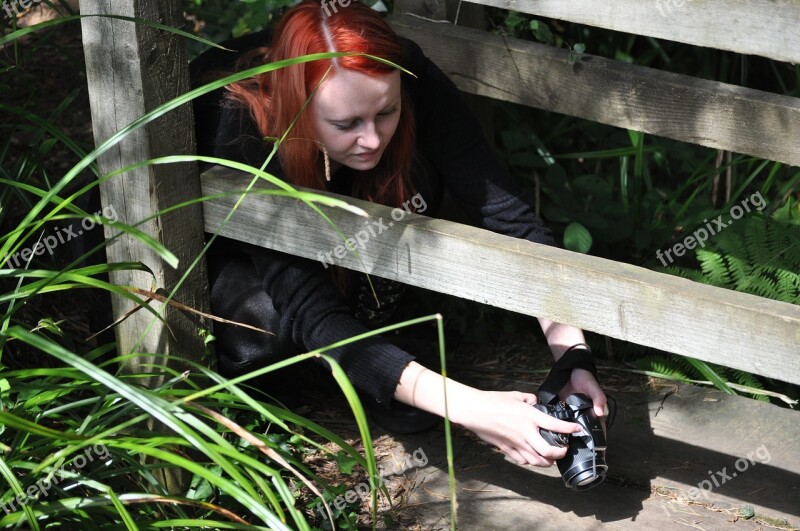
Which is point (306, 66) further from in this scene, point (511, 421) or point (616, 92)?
point (511, 421)

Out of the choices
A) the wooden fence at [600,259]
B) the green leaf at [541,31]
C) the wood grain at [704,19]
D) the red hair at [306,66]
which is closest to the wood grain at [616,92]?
the wooden fence at [600,259]

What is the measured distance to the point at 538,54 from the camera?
2.54 meters

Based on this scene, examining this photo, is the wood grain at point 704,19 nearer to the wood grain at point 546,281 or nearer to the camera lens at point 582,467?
the wood grain at point 546,281

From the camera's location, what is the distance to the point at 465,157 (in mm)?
2510

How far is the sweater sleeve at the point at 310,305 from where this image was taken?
2.11m

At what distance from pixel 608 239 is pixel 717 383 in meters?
0.60

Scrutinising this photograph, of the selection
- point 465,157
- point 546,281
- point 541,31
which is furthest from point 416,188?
point 546,281

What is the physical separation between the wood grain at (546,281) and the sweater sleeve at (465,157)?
0.57 meters

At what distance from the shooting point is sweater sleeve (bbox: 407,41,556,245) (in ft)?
8.13

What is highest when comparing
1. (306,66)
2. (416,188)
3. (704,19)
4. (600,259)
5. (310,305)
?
(704,19)

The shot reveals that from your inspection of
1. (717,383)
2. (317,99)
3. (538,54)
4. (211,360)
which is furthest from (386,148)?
(717,383)

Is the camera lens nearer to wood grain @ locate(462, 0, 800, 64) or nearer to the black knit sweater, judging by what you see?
the black knit sweater

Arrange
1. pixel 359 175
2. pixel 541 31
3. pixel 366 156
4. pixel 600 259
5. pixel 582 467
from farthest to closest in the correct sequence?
1. pixel 541 31
2. pixel 359 175
3. pixel 366 156
4. pixel 582 467
5. pixel 600 259

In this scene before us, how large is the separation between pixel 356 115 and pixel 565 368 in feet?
2.42
